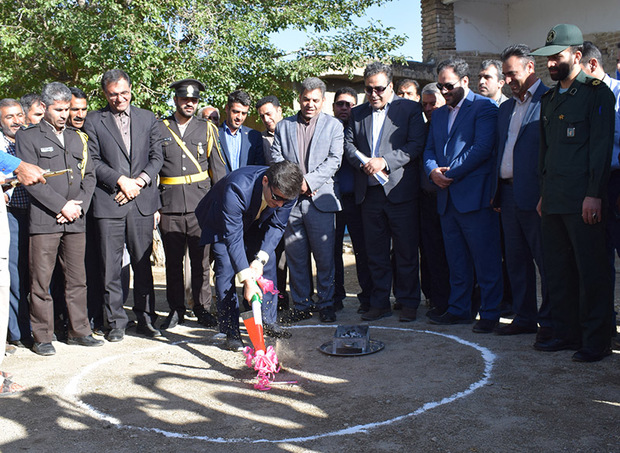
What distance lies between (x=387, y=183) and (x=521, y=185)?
4.51 ft

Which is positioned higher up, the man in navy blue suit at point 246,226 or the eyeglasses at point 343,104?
the eyeglasses at point 343,104

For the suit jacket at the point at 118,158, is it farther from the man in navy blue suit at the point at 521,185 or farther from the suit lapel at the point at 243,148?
the man in navy blue suit at the point at 521,185

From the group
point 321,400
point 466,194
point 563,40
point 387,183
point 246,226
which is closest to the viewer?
point 321,400

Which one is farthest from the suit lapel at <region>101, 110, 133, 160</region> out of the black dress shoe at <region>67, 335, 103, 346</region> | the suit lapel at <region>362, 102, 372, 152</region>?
the suit lapel at <region>362, 102, 372, 152</region>

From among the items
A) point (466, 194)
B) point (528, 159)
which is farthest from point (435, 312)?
point (528, 159)

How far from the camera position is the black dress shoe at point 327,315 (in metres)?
6.68

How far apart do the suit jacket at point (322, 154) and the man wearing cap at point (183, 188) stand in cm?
74

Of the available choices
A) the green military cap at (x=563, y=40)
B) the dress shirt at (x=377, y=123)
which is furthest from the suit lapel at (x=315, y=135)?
the green military cap at (x=563, y=40)

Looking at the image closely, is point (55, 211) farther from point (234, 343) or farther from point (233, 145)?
point (233, 145)

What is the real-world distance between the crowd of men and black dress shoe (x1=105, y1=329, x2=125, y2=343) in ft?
0.05

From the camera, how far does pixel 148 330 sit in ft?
21.2

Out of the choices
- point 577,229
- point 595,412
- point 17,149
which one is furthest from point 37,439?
point 577,229

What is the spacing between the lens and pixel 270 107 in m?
7.55

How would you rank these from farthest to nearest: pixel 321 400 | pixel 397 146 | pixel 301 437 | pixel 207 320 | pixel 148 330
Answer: pixel 207 320 < pixel 397 146 < pixel 148 330 < pixel 321 400 < pixel 301 437
